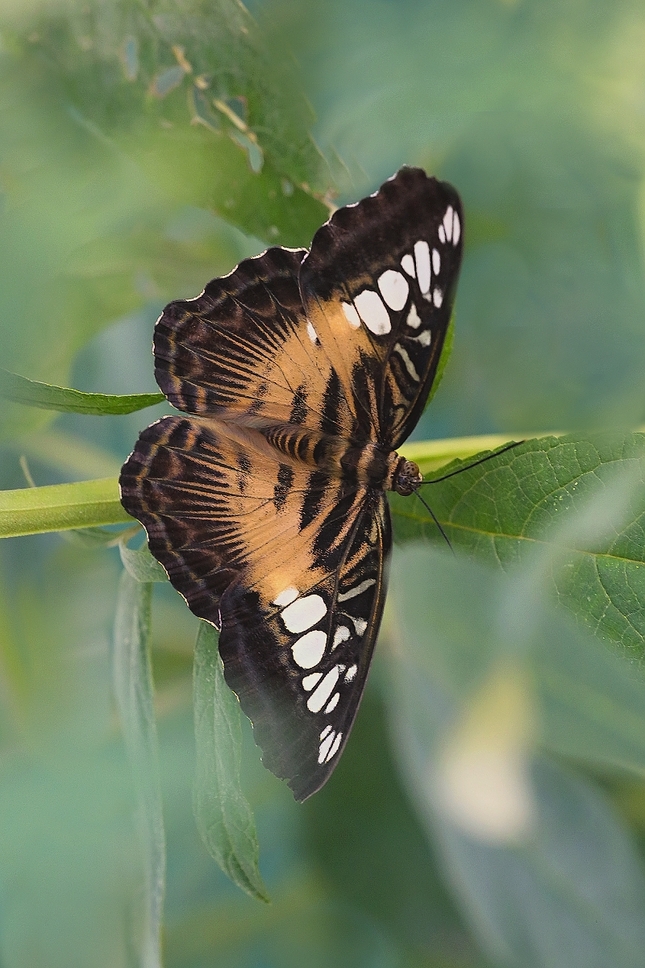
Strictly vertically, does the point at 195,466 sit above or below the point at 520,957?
above

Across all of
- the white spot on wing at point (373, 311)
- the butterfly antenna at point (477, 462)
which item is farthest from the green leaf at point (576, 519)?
the white spot on wing at point (373, 311)

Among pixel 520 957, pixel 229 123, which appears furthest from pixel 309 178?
pixel 520 957

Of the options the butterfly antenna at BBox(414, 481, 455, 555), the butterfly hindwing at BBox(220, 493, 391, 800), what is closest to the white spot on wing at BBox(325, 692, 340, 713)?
the butterfly hindwing at BBox(220, 493, 391, 800)

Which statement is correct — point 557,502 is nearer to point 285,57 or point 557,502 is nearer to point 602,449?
point 602,449

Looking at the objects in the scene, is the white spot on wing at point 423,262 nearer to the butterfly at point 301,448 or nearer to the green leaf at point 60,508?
the butterfly at point 301,448

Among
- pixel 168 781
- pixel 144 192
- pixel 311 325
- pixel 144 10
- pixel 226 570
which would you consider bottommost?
pixel 168 781

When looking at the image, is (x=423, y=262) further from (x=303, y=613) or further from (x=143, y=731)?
(x=143, y=731)

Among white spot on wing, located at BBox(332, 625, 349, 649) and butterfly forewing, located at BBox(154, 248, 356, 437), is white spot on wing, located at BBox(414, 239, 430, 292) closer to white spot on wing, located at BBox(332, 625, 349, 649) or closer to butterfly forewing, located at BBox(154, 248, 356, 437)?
butterfly forewing, located at BBox(154, 248, 356, 437)

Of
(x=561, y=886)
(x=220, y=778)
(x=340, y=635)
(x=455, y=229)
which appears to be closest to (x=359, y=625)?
(x=340, y=635)
